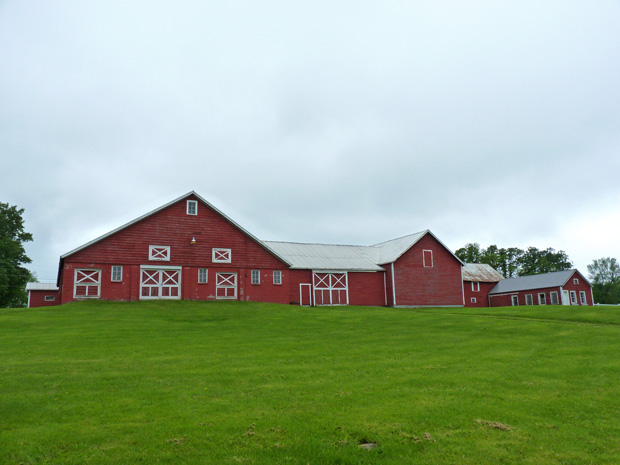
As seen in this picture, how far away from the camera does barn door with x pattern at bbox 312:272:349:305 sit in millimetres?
41575

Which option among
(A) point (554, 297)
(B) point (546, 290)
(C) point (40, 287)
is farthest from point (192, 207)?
(B) point (546, 290)

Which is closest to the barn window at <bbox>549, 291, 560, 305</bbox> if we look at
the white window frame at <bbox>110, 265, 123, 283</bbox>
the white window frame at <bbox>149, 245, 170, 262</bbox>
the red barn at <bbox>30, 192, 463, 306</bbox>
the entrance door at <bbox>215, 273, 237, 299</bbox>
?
the red barn at <bbox>30, 192, 463, 306</bbox>

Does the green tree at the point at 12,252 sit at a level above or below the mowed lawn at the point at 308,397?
above

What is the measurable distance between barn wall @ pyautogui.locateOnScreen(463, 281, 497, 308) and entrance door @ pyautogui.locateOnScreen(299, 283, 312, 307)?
83.6 ft

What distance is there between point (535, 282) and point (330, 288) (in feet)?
103

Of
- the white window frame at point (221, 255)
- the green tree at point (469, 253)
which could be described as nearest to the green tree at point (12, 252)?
the white window frame at point (221, 255)

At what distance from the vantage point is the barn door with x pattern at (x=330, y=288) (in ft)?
136

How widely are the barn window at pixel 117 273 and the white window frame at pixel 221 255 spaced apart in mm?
6712

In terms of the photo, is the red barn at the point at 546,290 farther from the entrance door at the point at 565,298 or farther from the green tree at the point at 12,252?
the green tree at the point at 12,252

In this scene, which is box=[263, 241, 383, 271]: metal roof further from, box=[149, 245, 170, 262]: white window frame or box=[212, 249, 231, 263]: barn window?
box=[149, 245, 170, 262]: white window frame

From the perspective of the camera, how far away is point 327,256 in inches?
1780

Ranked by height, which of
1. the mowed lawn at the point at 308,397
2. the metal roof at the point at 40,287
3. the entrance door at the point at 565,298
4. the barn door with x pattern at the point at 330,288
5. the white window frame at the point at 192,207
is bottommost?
the mowed lawn at the point at 308,397

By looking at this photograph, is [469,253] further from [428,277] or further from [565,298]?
[428,277]

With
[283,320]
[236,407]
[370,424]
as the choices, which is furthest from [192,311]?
[370,424]
